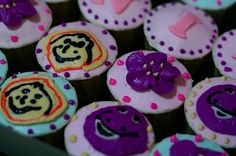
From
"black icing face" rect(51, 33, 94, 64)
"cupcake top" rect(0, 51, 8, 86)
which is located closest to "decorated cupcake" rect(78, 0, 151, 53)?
"black icing face" rect(51, 33, 94, 64)

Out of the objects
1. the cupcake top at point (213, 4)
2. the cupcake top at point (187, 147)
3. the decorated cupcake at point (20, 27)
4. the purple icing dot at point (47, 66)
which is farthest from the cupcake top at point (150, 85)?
the cupcake top at point (213, 4)

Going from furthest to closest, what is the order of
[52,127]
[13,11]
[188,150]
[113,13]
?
[113,13] → [13,11] → [52,127] → [188,150]

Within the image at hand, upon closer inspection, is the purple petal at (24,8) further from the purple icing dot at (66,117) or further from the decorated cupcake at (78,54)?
the purple icing dot at (66,117)

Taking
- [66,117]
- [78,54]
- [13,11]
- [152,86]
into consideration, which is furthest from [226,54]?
[13,11]

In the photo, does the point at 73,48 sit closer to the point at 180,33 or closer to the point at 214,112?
the point at 180,33

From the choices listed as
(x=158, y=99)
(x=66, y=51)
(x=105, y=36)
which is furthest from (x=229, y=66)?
(x=66, y=51)

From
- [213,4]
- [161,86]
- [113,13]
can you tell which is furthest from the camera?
[213,4]
